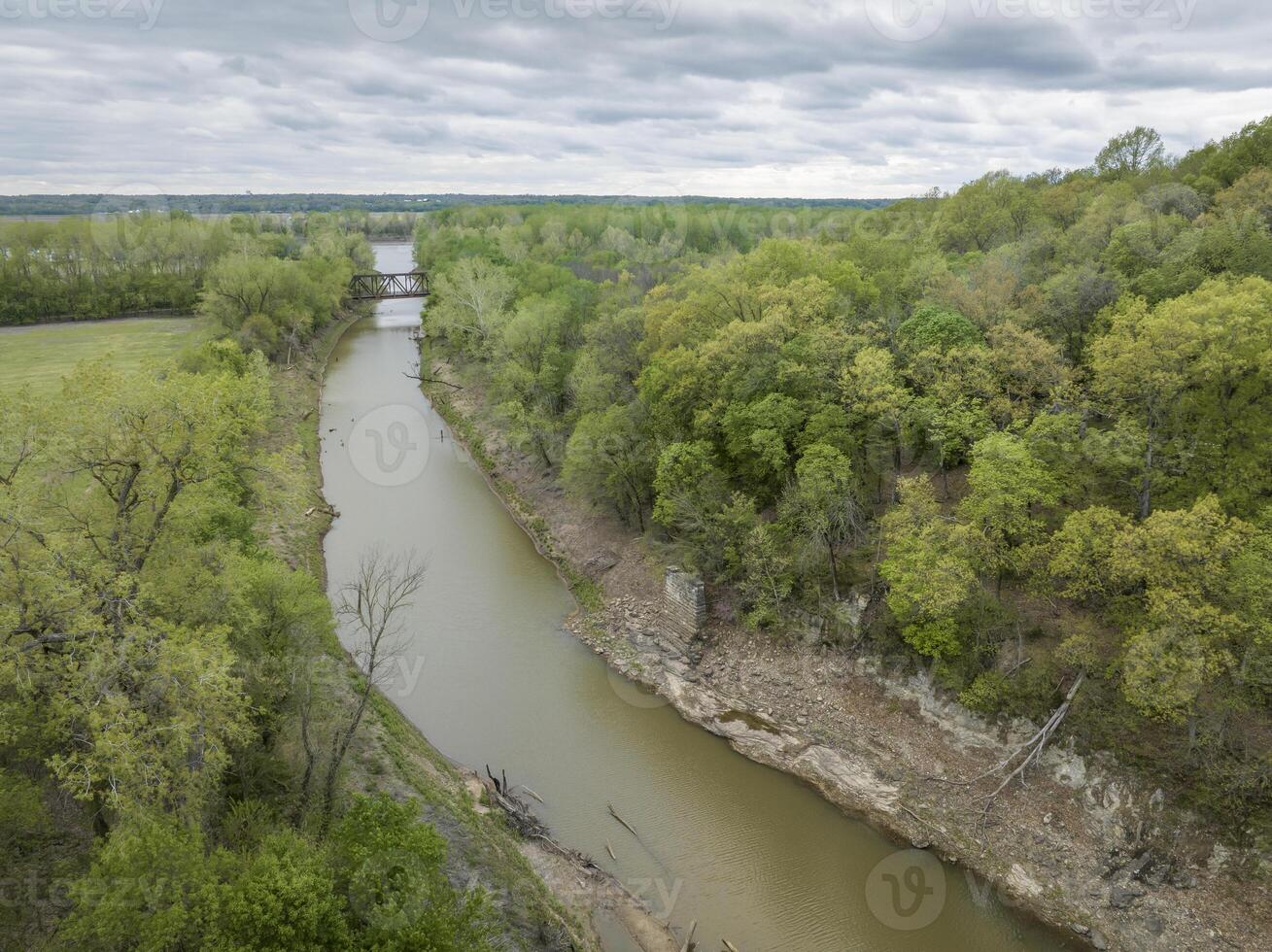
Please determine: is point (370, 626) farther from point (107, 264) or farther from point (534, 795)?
point (107, 264)

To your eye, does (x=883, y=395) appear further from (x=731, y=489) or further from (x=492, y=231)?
(x=492, y=231)

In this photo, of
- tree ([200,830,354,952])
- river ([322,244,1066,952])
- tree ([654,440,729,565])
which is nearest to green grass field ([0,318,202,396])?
river ([322,244,1066,952])

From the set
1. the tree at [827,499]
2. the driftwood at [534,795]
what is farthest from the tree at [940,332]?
the driftwood at [534,795]

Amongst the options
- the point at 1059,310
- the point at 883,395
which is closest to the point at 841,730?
the point at 883,395

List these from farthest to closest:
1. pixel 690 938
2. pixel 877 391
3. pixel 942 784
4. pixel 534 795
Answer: pixel 877 391 → pixel 534 795 → pixel 942 784 → pixel 690 938

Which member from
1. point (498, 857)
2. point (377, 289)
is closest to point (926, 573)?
point (498, 857)

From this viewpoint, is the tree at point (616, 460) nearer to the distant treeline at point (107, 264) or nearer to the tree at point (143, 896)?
the tree at point (143, 896)

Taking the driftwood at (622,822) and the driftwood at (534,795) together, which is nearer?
the driftwood at (622,822)
